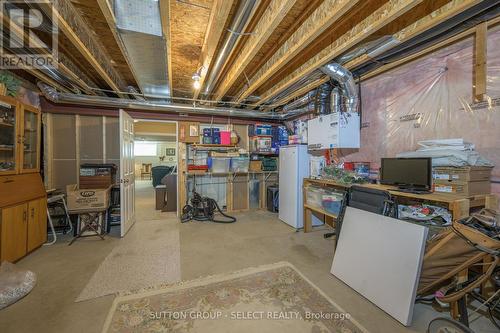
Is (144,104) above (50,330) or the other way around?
above

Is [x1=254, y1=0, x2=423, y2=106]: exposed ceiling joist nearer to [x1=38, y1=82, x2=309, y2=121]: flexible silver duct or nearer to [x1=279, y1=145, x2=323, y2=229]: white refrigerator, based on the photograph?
[x1=279, y1=145, x2=323, y2=229]: white refrigerator

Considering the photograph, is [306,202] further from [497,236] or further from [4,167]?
[4,167]

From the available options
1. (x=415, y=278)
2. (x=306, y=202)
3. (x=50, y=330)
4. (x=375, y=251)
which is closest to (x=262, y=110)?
(x=306, y=202)

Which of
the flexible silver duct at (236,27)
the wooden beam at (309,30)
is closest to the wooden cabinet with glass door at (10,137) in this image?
the flexible silver duct at (236,27)

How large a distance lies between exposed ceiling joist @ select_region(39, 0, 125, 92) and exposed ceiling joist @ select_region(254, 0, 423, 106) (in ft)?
8.20

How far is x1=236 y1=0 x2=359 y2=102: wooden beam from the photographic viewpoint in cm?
166

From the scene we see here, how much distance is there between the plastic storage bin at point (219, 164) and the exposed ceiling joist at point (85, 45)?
2.30 meters

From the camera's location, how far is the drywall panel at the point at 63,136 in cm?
400

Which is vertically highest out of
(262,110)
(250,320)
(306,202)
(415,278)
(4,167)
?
(262,110)

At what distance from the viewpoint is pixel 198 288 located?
2.09 meters

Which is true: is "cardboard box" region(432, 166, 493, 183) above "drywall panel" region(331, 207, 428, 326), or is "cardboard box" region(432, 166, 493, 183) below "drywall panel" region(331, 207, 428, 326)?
above

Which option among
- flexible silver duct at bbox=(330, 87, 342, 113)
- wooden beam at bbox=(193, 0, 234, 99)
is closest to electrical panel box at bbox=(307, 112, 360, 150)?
flexible silver duct at bbox=(330, 87, 342, 113)

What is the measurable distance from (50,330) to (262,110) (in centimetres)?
464

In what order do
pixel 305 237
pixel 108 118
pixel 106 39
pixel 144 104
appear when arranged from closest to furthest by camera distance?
pixel 106 39 < pixel 305 237 < pixel 144 104 < pixel 108 118
